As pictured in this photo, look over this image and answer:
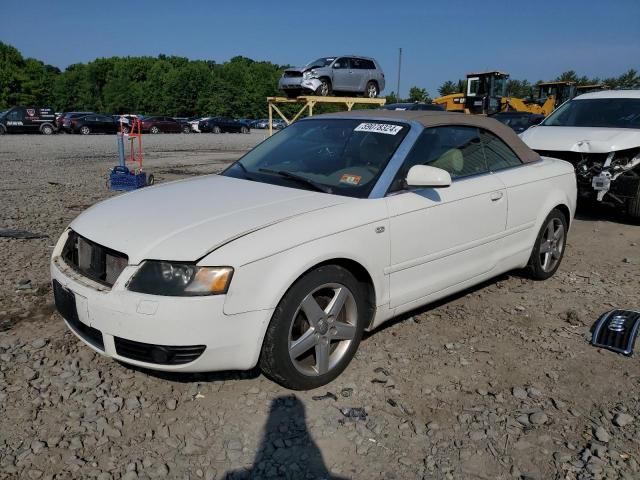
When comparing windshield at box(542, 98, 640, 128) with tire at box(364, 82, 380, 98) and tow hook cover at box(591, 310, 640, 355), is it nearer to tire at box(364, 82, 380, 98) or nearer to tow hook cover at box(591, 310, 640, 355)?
tow hook cover at box(591, 310, 640, 355)

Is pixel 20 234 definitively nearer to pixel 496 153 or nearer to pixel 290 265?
pixel 290 265

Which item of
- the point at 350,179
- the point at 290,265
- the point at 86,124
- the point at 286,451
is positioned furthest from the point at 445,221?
the point at 86,124

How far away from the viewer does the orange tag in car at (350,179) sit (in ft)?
11.1

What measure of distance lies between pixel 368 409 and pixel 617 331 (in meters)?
2.15

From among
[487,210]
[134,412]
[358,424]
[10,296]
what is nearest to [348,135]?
[487,210]

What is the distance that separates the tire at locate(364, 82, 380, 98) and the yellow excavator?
472 cm

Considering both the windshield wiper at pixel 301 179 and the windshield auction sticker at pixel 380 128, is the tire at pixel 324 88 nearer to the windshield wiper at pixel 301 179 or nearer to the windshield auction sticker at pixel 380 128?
the windshield auction sticker at pixel 380 128

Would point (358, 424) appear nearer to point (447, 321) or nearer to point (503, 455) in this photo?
point (503, 455)

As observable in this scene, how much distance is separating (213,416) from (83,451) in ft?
2.07

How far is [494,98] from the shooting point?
2264 centimetres

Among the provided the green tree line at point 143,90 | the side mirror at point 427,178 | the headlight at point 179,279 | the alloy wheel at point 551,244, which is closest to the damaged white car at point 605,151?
the alloy wheel at point 551,244

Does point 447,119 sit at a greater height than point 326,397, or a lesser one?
greater

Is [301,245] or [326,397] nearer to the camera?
[301,245]

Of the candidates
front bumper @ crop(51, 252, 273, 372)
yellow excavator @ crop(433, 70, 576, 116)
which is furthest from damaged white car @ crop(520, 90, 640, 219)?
yellow excavator @ crop(433, 70, 576, 116)
